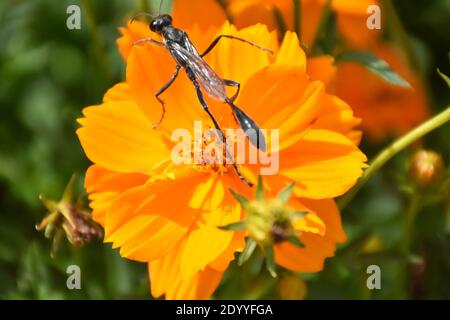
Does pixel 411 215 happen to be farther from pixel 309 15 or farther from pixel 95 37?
pixel 95 37

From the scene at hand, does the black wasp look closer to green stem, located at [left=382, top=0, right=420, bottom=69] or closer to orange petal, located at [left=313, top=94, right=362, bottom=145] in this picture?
orange petal, located at [left=313, top=94, right=362, bottom=145]

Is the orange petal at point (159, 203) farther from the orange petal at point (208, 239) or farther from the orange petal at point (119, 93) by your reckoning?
the orange petal at point (119, 93)

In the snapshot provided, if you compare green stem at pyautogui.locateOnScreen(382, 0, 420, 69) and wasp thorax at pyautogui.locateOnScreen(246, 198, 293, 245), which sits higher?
green stem at pyautogui.locateOnScreen(382, 0, 420, 69)

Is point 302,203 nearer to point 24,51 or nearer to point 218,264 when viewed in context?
point 218,264

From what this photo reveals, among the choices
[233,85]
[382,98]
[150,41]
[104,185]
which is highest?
[382,98]

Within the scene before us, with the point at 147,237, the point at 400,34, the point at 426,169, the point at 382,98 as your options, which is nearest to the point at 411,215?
the point at 426,169

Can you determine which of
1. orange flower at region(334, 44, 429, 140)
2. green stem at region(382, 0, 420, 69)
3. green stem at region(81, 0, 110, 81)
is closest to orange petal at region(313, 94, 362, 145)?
green stem at region(382, 0, 420, 69)
